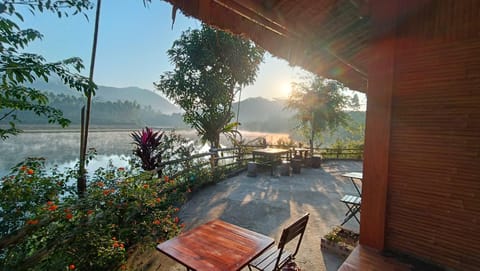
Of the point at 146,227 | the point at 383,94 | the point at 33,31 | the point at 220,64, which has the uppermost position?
the point at 220,64

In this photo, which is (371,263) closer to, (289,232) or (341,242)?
(289,232)

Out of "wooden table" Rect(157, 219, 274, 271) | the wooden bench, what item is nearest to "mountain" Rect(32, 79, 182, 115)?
"wooden table" Rect(157, 219, 274, 271)

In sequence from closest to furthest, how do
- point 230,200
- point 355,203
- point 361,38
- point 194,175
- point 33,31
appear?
1. point 33,31
2. point 361,38
3. point 355,203
4. point 230,200
5. point 194,175

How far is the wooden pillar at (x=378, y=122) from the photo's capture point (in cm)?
171

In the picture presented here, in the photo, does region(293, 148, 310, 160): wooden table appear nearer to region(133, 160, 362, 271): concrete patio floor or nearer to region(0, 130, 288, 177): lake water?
region(133, 160, 362, 271): concrete patio floor

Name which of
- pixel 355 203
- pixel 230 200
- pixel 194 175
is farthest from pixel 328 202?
pixel 194 175

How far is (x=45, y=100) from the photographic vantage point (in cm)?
179

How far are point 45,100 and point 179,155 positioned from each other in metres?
4.31

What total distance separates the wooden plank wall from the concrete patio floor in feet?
4.46

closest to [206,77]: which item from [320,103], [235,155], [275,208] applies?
[235,155]

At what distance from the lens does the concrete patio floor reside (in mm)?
2744

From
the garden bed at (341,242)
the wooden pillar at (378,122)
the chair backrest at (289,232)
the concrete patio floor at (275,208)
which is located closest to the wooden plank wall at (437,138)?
the wooden pillar at (378,122)

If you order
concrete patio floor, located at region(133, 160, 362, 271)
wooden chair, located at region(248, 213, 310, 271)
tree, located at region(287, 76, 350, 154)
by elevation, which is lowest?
concrete patio floor, located at region(133, 160, 362, 271)

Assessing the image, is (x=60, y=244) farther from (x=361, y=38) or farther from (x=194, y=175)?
(x=194, y=175)
